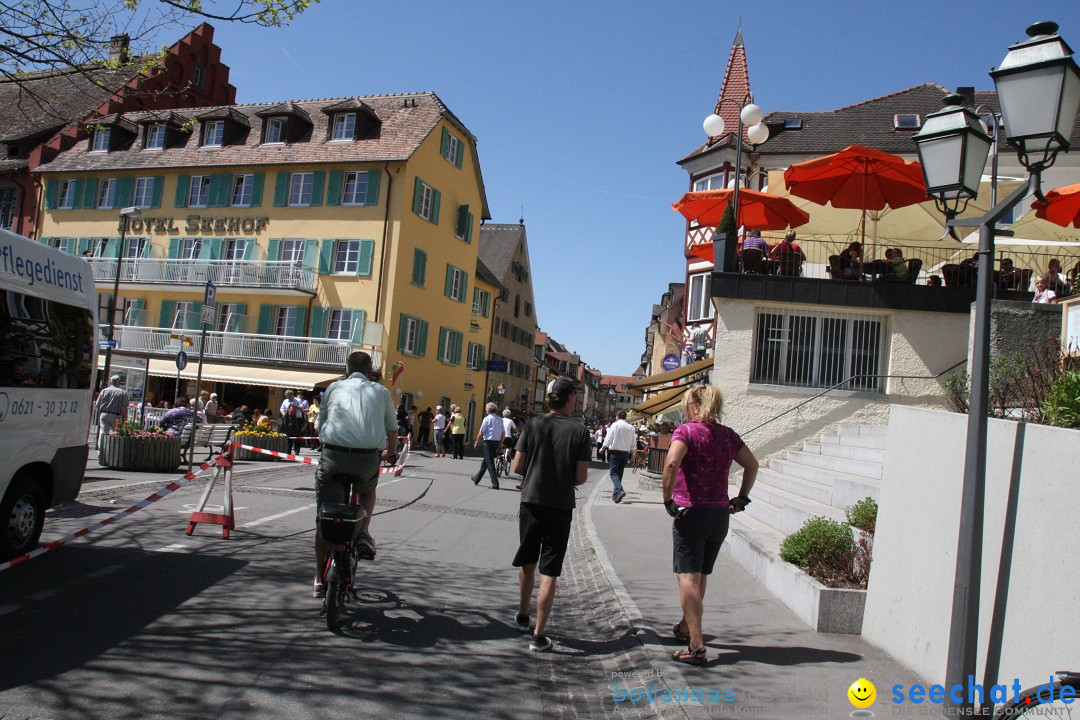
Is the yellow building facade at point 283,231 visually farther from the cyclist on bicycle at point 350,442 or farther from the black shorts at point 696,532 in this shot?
the black shorts at point 696,532

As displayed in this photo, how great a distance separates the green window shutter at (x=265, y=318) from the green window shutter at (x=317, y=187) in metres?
4.73

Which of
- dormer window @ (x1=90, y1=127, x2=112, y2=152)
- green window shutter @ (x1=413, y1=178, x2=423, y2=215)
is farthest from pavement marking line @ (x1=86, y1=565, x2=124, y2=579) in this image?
dormer window @ (x1=90, y1=127, x2=112, y2=152)

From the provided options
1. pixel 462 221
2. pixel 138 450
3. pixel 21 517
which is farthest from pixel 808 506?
pixel 462 221

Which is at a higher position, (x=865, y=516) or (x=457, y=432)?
(x=865, y=516)

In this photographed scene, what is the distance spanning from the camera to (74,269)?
25.4 ft

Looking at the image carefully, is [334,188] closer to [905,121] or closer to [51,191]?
[51,191]

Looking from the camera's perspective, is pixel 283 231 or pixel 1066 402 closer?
pixel 1066 402

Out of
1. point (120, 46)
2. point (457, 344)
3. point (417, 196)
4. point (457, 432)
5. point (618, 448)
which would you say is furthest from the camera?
point (457, 344)

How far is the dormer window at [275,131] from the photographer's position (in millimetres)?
37000

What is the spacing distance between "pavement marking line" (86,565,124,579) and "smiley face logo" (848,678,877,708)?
5.52 meters

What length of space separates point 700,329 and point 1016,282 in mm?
14725

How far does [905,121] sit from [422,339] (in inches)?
830

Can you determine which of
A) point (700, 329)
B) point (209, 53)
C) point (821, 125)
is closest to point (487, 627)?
point (700, 329)

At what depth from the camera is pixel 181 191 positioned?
3744cm
